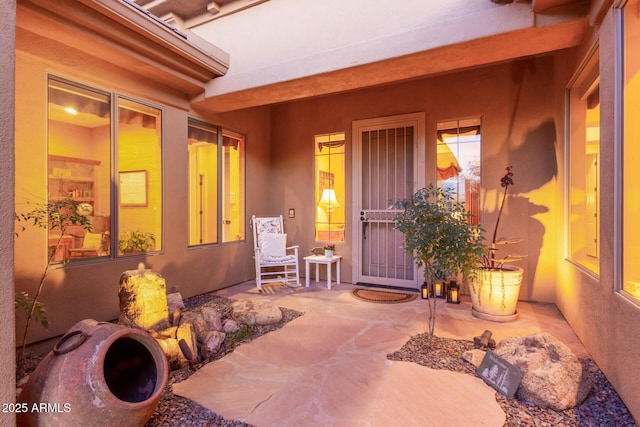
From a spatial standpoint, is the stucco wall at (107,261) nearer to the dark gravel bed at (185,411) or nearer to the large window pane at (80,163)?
the large window pane at (80,163)

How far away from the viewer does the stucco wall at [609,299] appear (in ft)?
6.08

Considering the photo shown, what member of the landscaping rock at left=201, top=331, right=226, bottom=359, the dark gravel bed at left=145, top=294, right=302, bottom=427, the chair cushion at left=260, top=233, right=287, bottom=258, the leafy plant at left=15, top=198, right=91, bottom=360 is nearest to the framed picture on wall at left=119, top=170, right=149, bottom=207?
the leafy plant at left=15, top=198, right=91, bottom=360

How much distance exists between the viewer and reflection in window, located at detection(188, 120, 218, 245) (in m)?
4.47

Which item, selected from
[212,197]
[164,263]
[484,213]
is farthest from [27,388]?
[484,213]

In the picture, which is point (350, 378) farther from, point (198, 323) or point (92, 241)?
point (92, 241)

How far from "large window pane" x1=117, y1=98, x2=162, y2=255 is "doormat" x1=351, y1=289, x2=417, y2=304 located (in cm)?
272

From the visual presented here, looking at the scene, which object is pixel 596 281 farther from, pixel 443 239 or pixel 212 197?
pixel 212 197

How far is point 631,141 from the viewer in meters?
2.02

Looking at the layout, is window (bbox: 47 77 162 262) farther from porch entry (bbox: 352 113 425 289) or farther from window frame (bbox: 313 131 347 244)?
porch entry (bbox: 352 113 425 289)

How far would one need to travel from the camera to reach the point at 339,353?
105 inches

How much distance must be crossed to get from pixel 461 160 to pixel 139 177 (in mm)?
4302

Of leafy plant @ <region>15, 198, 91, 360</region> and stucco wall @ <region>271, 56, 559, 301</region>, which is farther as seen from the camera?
stucco wall @ <region>271, 56, 559, 301</region>

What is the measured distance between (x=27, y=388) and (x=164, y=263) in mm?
2436

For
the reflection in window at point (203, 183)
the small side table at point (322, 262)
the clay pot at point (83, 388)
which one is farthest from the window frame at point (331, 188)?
the clay pot at point (83, 388)
